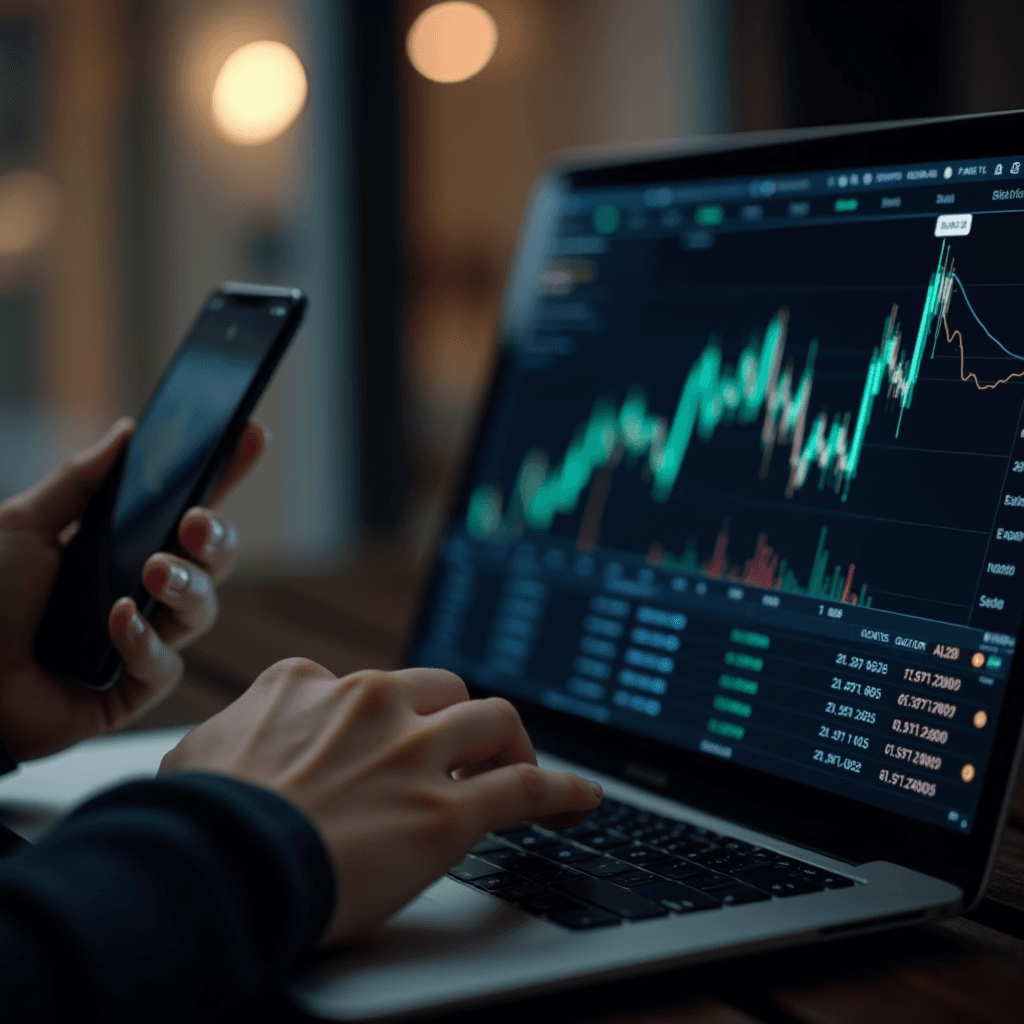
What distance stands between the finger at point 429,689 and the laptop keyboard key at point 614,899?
101mm

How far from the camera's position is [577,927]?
479 mm

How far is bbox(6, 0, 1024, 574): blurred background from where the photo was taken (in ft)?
10.4

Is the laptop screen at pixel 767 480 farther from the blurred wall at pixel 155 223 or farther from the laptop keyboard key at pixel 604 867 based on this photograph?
the blurred wall at pixel 155 223

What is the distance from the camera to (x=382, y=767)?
0.49 m

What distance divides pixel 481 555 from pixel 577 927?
42 cm

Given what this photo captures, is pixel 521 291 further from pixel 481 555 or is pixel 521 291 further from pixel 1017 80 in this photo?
pixel 1017 80

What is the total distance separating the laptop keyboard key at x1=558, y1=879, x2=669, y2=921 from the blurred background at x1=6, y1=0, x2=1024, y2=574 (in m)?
2.51

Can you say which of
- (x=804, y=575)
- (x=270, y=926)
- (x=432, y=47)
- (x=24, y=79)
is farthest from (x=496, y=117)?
(x=270, y=926)

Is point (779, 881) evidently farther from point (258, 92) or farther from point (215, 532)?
point (258, 92)

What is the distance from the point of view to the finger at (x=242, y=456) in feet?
2.90

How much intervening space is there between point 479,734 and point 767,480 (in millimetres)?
262

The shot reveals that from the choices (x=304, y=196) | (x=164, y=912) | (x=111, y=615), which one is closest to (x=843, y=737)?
(x=164, y=912)

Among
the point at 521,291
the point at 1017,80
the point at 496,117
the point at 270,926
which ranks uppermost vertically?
the point at 496,117

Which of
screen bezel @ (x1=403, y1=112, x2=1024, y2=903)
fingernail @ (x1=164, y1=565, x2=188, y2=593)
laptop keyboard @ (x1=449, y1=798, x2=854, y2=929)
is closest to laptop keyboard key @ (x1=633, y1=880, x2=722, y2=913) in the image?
laptop keyboard @ (x1=449, y1=798, x2=854, y2=929)
